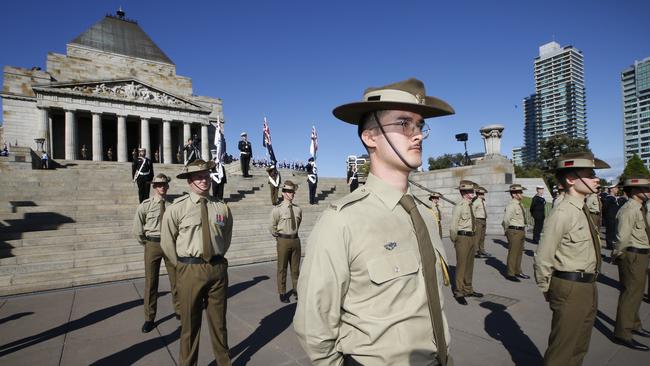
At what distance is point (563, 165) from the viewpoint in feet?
12.4

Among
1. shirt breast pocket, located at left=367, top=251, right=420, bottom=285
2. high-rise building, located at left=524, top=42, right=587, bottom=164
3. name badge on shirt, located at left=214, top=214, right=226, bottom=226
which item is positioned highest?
high-rise building, located at left=524, top=42, right=587, bottom=164

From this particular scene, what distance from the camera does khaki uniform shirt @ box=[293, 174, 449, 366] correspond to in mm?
1649

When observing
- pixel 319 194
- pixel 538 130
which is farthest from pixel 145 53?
pixel 538 130

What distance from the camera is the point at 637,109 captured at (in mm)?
135500

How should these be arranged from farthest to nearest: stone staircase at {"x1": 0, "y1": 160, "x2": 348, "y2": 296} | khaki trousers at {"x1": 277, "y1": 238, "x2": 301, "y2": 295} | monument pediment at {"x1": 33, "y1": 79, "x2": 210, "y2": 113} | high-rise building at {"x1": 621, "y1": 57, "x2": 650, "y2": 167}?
high-rise building at {"x1": 621, "y1": 57, "x2": 650, "y2": 167} → monument pediment at {"x1": 33, "y1": 79, "x2": 210, "y2": 113} → stone staircase at {"x1": 0, "y1": 160, "x2": 348, "y2": 296} → khaki trousers at {"x1": 277, "y1": 238, "x2": 301, "y2": 295}

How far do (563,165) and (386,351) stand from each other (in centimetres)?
337

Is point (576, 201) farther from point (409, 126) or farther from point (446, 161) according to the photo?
point (446, 161)

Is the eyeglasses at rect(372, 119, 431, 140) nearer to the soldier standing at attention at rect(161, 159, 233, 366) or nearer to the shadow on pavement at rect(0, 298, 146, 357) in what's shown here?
the soldier standing at attention at rect(161, 159, 233, 366)

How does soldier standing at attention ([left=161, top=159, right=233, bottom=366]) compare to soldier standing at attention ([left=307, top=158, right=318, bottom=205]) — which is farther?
soldier standing at attention ([left=307, top=158, right=318, bottom=205])

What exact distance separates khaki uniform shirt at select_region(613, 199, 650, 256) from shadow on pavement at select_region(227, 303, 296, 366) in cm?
536

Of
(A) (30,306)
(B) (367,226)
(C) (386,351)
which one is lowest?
(A) (30,306)

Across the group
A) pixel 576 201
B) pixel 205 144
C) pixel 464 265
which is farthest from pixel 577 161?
pixel 205 144

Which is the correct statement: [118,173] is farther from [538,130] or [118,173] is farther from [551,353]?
[538,130]

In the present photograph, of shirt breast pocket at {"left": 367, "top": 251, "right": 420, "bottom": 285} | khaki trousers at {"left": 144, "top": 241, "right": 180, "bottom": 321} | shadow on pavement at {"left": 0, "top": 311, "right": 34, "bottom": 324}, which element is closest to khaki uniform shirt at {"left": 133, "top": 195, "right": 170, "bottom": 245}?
khaki trousers at {"left": 144, "top": 241, "right": 180, "bottom": 321}
